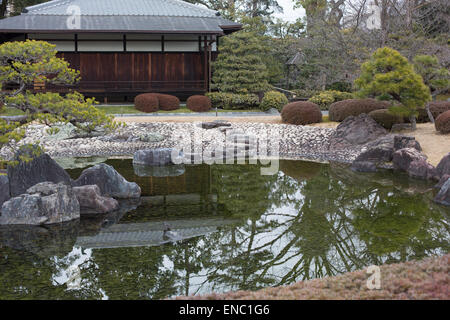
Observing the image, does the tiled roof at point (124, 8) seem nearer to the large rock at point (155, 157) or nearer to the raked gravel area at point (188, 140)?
the raked gravel area at point (188, 140)

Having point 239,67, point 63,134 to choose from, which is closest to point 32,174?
point 63,134

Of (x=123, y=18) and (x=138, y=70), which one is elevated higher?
(x=123, y=18)

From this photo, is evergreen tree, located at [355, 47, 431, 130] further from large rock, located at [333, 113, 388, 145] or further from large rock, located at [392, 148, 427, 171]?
large rock, located at [392, 148, 427, 171]

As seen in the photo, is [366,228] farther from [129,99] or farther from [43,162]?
[129,99]

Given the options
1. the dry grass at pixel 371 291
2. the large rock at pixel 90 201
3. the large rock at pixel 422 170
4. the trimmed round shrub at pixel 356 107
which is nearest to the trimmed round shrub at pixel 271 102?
the trimmed round shrub at pixel 356 107

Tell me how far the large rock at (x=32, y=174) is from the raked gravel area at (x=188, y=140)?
5.85 meters

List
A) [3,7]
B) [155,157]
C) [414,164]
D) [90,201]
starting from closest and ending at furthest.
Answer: [90,201], [414,164], [155,157], [3,7]

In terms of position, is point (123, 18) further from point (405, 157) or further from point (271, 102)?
point (405, 157)

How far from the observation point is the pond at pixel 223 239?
284 inches

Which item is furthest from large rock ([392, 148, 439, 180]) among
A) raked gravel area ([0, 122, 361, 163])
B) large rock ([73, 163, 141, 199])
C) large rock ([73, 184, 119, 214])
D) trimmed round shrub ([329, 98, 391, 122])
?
large rock ([73, 184, 119, 214])

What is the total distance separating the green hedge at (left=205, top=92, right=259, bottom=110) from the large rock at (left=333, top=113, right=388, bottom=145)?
7062 millimetres

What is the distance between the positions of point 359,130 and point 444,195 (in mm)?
6958

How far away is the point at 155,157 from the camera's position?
16.2 meters

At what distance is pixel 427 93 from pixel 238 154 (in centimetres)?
661
